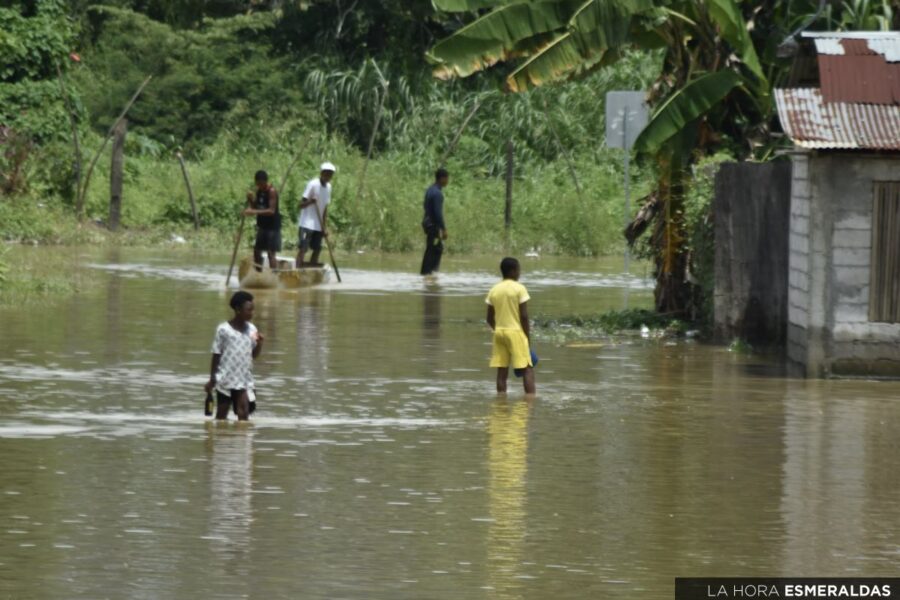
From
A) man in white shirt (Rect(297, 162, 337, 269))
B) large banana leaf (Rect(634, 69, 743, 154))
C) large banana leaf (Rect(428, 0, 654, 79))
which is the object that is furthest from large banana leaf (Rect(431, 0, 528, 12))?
man in white shirt (Rect(297, 162, 337, 269))

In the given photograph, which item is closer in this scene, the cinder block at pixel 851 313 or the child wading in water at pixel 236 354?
the child wading in water at pixel 236 354

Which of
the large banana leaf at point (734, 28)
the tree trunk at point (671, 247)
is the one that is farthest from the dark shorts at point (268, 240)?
the large banana leaf at point (734, 28)

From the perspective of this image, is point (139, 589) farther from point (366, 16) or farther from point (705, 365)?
point (366, 16)

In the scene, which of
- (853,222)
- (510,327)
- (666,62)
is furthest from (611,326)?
(510,327)

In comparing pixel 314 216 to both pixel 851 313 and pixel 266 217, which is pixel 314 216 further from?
pixel 851 313

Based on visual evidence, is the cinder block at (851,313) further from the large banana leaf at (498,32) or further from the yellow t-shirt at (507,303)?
the large banana leaf at (498,32)

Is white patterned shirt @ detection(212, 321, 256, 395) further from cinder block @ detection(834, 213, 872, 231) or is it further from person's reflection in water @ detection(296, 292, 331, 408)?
cinder block @ detection(834, 213, 872, 231)

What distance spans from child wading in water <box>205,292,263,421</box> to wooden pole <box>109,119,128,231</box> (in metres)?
22.3

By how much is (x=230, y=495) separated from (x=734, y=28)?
388 inches

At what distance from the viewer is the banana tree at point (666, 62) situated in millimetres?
19422

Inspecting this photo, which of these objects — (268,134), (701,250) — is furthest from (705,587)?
(268,134)

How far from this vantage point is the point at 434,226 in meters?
28.4

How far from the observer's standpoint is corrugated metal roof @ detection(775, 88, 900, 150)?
1650 centimetres

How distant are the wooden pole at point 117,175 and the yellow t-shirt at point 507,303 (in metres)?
20.6
